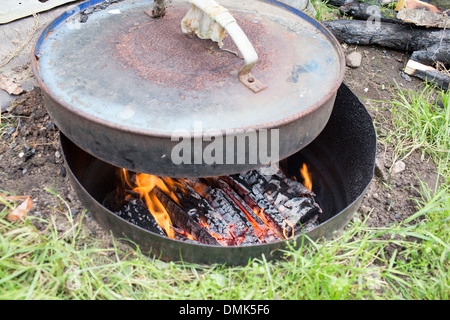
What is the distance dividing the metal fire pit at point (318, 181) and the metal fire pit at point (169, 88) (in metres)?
0.40

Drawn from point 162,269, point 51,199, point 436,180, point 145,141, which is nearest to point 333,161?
point 436,180

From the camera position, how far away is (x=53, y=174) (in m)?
2.34

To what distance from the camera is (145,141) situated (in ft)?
5.07

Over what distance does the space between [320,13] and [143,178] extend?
104 inches

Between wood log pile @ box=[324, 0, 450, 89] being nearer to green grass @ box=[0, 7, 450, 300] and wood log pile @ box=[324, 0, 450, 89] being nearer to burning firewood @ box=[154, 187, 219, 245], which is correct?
green grass @ box=[0, 7, 450, 300]

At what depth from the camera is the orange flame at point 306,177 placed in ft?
9.53

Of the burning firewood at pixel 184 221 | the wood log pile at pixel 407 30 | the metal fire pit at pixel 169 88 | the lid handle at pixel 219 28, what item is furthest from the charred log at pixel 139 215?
the wood log pile at pixel 407 30

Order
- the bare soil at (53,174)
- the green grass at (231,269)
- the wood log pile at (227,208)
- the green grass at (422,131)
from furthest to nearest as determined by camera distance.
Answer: the green grass at (422,131) → the wood log pile at (227,208) → the bare soil at (53,174) → the green grass at (231,269)

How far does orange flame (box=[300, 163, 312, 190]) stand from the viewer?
290 centimetres

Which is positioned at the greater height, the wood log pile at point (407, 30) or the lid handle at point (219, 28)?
the lid handle at point (219, 28)

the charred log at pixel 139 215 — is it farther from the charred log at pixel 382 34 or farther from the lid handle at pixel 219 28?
the charred log at pixel 382 34

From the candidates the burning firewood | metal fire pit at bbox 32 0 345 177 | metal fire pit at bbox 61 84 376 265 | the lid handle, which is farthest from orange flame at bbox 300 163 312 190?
the lid handle

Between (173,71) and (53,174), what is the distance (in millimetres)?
1103

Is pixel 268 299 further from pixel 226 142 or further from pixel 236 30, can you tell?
pixel 236 30
